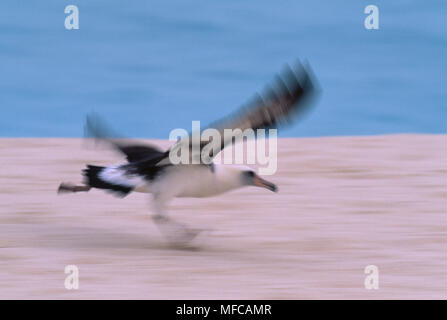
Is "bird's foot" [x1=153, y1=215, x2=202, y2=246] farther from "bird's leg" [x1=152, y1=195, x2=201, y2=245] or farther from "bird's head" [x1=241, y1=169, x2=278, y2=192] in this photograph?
"bird's head" [x1=241, y1=169, x2=278, y2=192]

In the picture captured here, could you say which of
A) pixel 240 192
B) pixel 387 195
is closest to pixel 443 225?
pixel 387 195

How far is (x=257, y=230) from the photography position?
9961 mm

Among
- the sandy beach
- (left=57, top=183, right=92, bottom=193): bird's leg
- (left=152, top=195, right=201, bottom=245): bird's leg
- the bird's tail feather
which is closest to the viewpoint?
the sandy beach

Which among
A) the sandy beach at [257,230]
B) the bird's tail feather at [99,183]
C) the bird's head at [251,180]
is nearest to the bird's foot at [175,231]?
the sandy beach at [257,230]

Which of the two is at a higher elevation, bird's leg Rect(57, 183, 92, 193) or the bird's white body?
bird's leg Rect(57, 183, 92, 193)

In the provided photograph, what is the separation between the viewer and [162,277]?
8094 mm

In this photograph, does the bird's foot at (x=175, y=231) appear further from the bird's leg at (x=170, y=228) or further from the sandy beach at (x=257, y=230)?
the sandy beach at (x=257, y=230)

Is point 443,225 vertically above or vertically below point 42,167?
below

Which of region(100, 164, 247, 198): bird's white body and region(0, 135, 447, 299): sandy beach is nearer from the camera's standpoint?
region(0, 135, 447, 299): sandy beach

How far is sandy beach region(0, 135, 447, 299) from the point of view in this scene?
7918 millimetres

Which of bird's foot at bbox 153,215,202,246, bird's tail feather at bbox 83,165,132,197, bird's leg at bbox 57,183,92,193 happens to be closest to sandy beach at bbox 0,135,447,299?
bird's foot at bbox 153,215,202,246

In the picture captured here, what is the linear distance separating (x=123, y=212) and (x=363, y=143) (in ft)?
11.8
